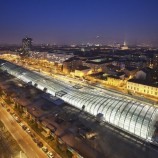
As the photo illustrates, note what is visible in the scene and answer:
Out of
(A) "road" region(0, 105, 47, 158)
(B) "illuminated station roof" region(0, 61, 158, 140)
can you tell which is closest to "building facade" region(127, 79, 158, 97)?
(B) "illuminated station roof" region(0, 61, 158, 140)

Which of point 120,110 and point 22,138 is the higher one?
point 120,110

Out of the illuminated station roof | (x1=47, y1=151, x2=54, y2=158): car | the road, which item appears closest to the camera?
(x1=47, y1=151, x2=54, y2=158): car

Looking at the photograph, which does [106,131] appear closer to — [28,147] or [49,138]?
[49,138]

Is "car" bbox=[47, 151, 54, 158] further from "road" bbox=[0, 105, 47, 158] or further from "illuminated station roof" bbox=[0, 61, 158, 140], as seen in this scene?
"illuminated station roof" bbox=[0, 61, 158, 140]

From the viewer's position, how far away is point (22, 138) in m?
39.1

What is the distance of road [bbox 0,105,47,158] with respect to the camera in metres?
34.4

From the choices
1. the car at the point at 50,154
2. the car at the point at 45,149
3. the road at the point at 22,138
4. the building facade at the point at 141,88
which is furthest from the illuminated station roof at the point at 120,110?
the building facade at the point at 141,88

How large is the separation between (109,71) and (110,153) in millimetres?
72782

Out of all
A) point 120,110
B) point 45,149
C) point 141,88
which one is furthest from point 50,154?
point 141,88

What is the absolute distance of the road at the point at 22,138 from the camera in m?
34.4

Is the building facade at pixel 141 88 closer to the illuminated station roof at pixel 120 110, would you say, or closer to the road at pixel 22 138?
the illuminated station roof at pixel 120 110

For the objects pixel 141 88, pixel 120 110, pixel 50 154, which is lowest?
pixel 50 154

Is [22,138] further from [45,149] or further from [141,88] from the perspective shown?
[141,88]

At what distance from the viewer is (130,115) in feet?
138
